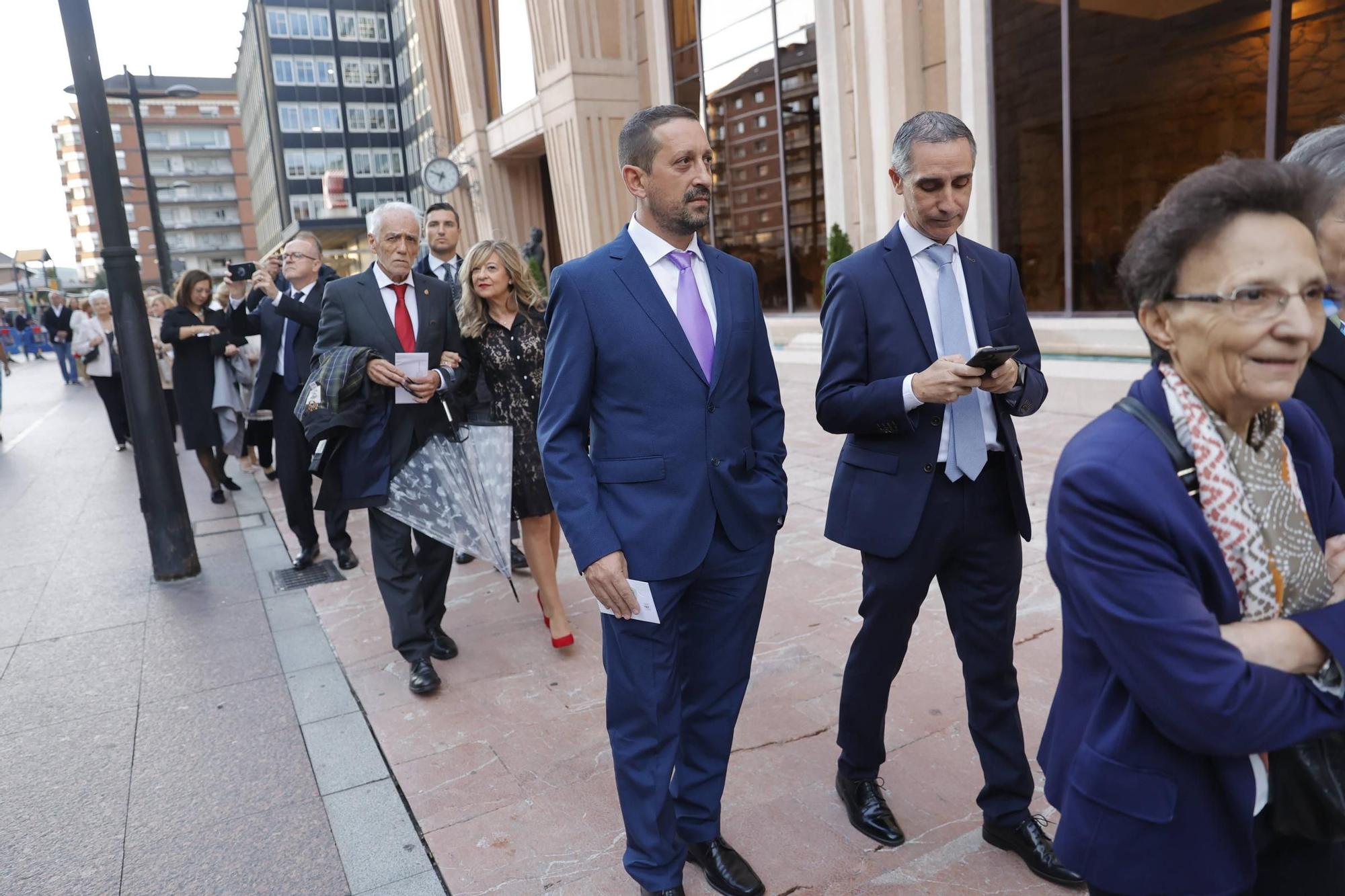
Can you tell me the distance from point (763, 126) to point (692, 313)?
42.9ft

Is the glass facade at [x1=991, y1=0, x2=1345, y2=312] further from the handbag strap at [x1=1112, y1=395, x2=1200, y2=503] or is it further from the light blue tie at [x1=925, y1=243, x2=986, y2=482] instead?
the handbag strap at [x1=1112, y1=395, x2=1200, y2=503]

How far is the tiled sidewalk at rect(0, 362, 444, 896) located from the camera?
2.80m

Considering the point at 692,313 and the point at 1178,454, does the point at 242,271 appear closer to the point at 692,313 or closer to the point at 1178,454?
the point at 692,313

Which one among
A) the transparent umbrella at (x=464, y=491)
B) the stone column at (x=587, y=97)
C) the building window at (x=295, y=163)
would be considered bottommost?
the transparent umbrella at (x=464, y=491)

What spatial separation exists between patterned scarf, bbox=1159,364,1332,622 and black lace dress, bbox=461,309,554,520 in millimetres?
3480

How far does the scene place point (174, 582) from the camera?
230 inches

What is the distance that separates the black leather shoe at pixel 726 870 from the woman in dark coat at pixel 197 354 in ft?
22.4

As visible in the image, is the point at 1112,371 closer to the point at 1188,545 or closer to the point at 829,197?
the point at 829,197

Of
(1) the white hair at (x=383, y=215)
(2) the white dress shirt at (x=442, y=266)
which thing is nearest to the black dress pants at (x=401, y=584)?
(1) the white hair at (x=383, y=215)

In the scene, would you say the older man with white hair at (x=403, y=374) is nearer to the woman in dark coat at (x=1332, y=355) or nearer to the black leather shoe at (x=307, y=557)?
the black leather shoe at (x=307, y=557)

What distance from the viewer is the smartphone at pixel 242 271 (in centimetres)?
561

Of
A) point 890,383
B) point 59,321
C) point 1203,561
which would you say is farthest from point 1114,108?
point 59,321

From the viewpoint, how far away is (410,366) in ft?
13.6

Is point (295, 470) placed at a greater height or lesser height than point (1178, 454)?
lesser
